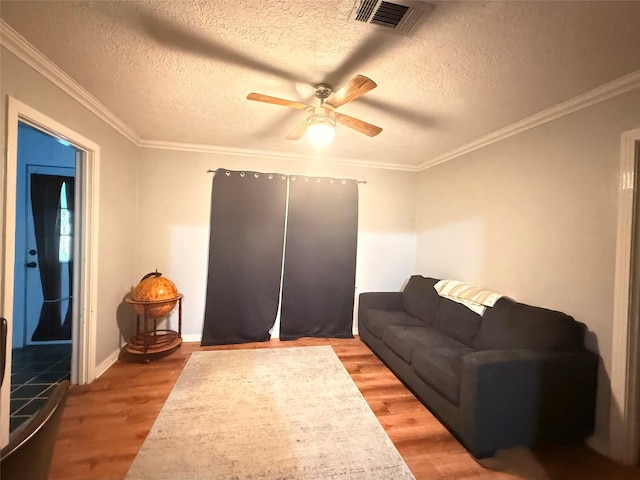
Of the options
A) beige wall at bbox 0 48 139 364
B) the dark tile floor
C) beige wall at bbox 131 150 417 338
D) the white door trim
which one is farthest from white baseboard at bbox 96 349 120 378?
the white door trim

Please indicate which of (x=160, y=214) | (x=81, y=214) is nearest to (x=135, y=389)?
(x=81, y=214)

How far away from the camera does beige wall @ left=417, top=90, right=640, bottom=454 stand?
1.79 metres

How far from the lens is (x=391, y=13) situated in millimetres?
1246

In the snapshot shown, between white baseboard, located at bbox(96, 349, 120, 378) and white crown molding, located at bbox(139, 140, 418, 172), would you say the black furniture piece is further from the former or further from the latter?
white crown molding, located at bbox(139, 140, 418, 172)

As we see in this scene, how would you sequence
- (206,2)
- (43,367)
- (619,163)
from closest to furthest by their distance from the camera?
(206,2)
(619,163)
(43,367)

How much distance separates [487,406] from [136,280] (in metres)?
3.63

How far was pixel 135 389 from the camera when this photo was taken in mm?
2309

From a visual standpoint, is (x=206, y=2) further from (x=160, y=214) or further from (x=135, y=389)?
(x=135, y=389)

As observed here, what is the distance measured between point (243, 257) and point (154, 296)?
3.37 feet

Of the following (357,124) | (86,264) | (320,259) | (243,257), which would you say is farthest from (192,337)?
(357,124)

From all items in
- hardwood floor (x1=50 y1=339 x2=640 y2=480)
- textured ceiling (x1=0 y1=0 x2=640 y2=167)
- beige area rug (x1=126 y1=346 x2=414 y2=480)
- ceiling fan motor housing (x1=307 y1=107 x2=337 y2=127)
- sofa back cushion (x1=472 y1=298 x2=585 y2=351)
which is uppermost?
textured ceiling (x1=0 y1=0 x2=640 y2=167)

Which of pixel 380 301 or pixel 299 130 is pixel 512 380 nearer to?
pixel 380 301

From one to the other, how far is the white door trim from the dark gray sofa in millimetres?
135

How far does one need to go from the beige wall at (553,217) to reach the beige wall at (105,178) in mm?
3692
